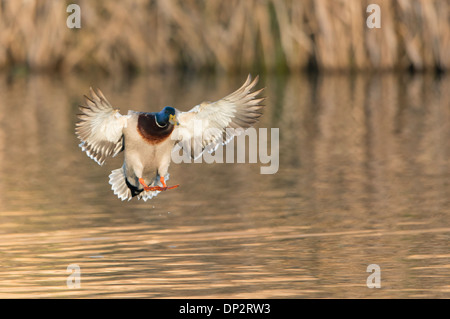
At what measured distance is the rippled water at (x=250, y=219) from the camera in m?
6.93

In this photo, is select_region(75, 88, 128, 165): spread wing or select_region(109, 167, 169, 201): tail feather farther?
select_region(109, 167, 169, 201): tail feather

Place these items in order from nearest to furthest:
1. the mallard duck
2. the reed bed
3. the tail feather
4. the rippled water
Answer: the rippled water
the mallard duck
the tail feather
the reed bed

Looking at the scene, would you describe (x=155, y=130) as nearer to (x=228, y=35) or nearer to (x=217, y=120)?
(x=217, y=120)

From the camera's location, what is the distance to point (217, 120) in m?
8.12

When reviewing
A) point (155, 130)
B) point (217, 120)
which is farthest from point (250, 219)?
point (155, 130)

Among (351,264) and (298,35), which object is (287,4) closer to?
(298,35)

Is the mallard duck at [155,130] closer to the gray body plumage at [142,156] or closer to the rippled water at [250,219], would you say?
the gray body plumage at [142,156]

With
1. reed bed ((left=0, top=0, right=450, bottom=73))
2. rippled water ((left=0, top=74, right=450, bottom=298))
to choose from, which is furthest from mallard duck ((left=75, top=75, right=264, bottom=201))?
reed bed ((left=0, top=0, right=450, bottom=73))

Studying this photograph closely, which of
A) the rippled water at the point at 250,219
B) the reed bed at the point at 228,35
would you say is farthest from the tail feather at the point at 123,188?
the reed bed at the point at 228,35

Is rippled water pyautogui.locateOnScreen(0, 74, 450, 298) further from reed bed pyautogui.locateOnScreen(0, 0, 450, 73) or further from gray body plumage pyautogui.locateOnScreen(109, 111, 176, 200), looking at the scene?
reed bed pyautogui.locateOnScreen(0, 0, 450, 73)

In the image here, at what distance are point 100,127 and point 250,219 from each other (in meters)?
1.51

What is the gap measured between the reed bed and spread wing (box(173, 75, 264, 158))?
1232 cm

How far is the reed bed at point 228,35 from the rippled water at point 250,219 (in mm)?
4790

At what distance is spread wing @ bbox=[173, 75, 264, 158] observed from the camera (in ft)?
26.4
